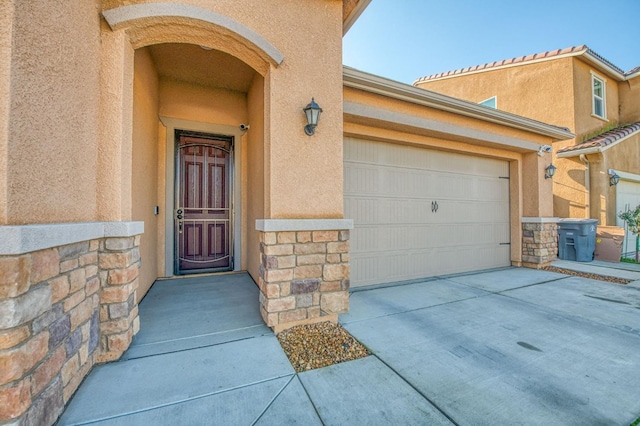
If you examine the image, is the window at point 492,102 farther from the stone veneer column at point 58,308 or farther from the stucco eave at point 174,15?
the stone veneer column at point 58,308

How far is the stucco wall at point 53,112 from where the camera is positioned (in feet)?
4.36

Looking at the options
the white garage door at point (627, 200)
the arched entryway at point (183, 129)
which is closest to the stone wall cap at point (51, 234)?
the arched entryway at point (183, 129)

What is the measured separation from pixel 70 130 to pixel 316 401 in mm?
2336

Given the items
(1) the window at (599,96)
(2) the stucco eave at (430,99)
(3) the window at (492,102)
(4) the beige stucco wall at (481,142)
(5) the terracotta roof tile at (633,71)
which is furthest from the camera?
(3) the window at (492,102)

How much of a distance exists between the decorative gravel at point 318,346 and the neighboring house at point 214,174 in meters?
0.12

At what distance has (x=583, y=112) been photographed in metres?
7.48

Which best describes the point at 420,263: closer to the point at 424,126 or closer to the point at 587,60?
the point at 424,126

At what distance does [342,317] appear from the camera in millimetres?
2963

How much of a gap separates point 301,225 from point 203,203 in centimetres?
270

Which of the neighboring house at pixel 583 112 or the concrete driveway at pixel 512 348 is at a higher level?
the neighboring house at pixel 583 112

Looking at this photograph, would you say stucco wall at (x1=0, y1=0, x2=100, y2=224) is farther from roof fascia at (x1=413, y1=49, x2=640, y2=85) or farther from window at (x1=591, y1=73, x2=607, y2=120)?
window at (x1=591, y1=73, x2=607, y2=120)

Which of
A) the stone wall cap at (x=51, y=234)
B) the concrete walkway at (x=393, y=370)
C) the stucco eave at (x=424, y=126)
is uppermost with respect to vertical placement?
the stucco eave at (x=424, y=126)

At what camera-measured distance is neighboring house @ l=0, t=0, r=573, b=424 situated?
4.64 ft

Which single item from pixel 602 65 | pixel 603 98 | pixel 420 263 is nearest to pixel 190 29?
pixel 420 263
